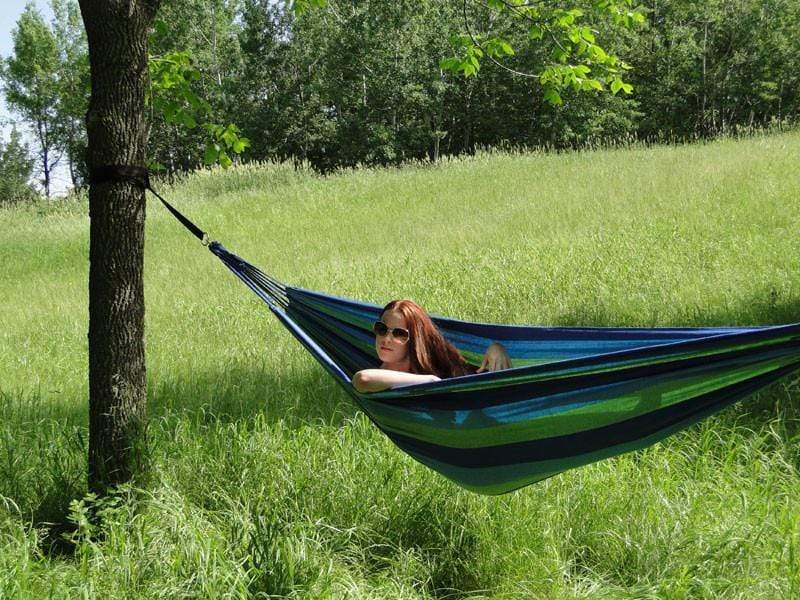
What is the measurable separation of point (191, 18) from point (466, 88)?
35.3 ft

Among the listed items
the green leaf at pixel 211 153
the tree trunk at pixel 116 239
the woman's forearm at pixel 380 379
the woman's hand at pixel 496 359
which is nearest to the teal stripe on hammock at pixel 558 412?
the woman's forearm at pixel 380 379

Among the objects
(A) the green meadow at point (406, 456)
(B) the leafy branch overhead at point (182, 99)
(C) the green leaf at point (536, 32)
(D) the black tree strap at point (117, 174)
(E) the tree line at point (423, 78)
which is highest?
(E) the tree line at point (423, 78)

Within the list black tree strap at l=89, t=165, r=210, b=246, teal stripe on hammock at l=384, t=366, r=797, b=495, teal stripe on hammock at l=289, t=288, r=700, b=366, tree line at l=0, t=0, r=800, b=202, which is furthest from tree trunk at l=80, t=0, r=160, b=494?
A: tree line at l=0, t=0, r=800, b=202

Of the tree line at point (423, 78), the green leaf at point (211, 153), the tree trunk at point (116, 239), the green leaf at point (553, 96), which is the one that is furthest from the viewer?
the tree line at point (423, 78)

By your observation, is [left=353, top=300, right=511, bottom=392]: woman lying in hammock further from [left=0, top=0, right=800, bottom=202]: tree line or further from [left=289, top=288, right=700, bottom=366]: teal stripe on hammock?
[left=0, top=0, right=800, bottom=202]: tree line

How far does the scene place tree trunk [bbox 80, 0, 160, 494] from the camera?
239 cm

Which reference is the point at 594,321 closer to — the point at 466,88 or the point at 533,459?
the point at 533,459

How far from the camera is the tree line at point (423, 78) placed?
988 inches

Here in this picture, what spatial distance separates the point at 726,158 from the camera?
9.66 m

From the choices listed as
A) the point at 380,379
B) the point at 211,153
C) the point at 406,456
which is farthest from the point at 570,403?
the point at 211,153

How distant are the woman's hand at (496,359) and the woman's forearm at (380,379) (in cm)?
37

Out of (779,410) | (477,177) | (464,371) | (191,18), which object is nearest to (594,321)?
(779,410)

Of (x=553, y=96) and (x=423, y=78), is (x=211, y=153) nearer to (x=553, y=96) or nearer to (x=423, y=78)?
(x=553, y=96)

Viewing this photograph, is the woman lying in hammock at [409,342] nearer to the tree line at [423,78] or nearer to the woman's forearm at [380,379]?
the woman's forearm at [380,379]
